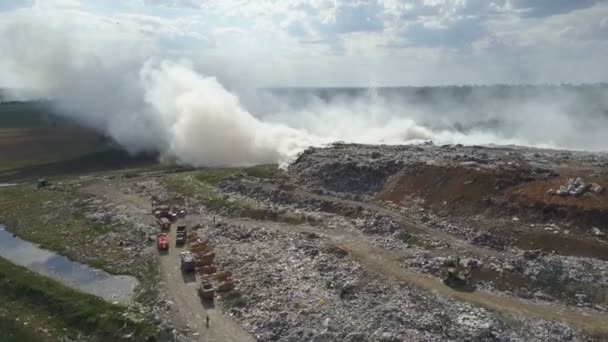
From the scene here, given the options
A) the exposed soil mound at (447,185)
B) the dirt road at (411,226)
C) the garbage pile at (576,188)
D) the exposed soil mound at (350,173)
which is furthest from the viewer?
the exposed soil mound at (350,173)

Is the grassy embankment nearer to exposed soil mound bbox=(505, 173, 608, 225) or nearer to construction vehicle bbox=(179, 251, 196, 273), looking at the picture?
construction vehicle bbox=(179, 251, 196, 273)

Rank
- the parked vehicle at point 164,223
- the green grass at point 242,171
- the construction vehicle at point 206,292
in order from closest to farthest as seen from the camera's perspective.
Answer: the construction vehicle at point 206,292, the parked vehicle at point 164,223, the green grass at point 242,171

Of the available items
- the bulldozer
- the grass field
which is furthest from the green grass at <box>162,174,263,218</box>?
the grass field

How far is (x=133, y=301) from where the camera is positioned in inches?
1641

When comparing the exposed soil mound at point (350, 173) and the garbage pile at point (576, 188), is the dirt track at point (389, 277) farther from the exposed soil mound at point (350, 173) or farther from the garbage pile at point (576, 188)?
the exposed soil mound at point (350, 173)

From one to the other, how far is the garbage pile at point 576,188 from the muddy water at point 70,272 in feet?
142

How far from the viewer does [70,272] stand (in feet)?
163

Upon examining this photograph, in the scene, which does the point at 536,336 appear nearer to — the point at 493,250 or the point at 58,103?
the point at 493,250

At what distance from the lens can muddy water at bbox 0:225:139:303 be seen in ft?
146

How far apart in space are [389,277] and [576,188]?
83.8 ft

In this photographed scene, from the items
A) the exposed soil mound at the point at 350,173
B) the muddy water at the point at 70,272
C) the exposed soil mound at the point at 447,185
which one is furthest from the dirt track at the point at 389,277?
the exposed soil mound at the point at 350,173

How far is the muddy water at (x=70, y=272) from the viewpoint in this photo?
44.6m

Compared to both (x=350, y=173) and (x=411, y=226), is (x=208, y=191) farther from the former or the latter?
(x=411, y=226)

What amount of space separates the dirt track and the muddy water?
12.7 feet
